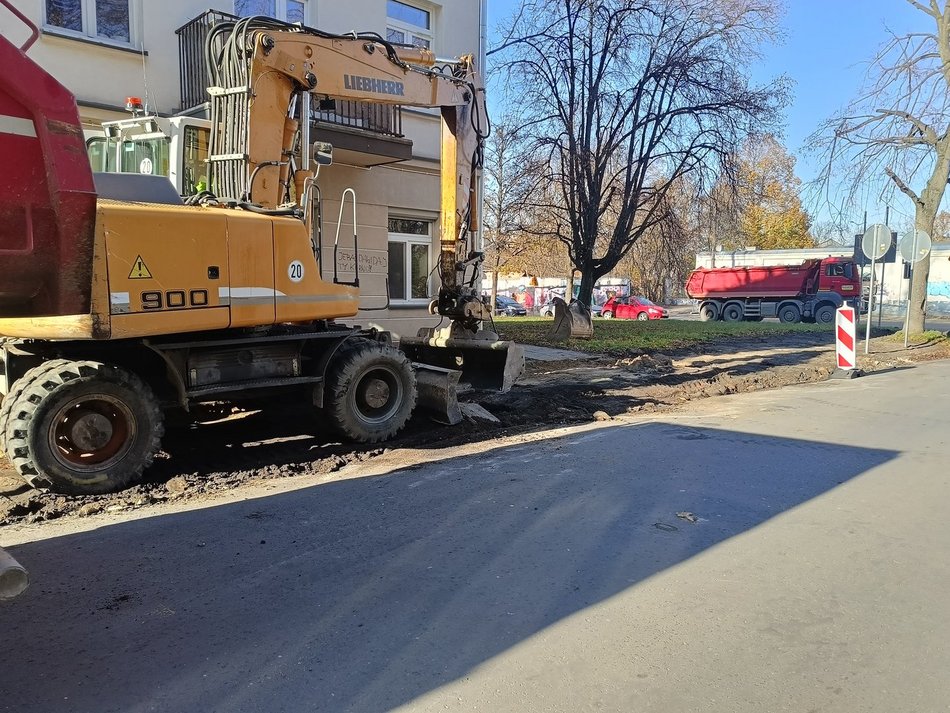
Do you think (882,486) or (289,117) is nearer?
(882,486)

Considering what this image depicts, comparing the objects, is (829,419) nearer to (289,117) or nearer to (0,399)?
(289,117)

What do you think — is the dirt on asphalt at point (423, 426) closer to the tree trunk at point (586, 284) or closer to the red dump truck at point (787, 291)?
the tree trunk at point (586, 284)

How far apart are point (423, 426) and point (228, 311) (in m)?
2.82

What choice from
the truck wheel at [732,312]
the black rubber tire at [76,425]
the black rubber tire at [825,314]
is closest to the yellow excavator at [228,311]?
the black rubber tire at [76,425]

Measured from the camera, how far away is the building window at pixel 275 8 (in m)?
11.7

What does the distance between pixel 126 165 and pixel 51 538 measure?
3.77 m

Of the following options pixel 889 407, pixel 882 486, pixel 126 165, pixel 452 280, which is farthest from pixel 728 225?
pixel 126 165

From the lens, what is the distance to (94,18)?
33.6 feet

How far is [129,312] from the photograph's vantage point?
552 centimetres

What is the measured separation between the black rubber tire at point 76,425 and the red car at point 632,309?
31.9 m

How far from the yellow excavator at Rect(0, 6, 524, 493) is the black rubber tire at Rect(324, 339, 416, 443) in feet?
0.05

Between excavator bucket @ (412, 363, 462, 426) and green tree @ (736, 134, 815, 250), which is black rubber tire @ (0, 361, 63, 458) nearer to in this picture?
excavator bucket @ (412, 363, 462, 426)

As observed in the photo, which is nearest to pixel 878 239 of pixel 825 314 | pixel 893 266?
pixel 825 314

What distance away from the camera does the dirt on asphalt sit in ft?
18.3
